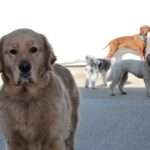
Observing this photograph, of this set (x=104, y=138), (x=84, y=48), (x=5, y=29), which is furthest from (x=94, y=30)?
(x=104, y=138)

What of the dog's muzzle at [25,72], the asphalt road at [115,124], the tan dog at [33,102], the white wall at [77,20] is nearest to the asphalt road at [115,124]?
the asphalt road at [115,124]

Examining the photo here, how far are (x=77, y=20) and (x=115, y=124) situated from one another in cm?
1117

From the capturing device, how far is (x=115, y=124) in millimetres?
9547

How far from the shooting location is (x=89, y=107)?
38.1 ft

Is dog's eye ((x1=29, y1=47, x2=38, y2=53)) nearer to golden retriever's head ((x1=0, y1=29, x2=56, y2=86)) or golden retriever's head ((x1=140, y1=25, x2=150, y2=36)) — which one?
golden retriever's head ((x1=0, y1=29, x2=56, y2=86))

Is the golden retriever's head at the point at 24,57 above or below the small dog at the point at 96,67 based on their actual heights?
above

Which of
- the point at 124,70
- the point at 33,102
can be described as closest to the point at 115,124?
the point at 33,102

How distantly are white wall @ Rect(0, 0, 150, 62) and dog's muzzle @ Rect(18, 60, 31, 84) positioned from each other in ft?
48.1

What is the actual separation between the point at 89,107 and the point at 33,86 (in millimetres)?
6398

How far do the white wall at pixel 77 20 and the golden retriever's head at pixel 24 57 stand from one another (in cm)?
1457

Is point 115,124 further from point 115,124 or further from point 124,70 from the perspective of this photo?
point 124,70

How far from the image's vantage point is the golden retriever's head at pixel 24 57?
16.4ft

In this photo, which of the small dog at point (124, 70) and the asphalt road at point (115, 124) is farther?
the small dog at point (124, 70)

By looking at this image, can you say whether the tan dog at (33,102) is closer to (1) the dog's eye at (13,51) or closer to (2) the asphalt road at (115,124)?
(1) the dog's eye at (13,51)
